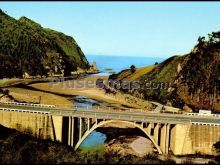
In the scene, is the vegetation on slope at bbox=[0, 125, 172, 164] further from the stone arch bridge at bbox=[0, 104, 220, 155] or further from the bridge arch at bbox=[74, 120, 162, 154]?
the stone arch bridge at bbox=[0, 104, 220, 155]

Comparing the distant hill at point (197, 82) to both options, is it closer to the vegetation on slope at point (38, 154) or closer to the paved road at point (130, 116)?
the paved road at point (130, 116)

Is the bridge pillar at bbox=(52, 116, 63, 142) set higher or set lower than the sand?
higher

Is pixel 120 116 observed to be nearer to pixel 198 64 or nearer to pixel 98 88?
pixel 198 64

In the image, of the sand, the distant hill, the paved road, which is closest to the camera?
the paved road

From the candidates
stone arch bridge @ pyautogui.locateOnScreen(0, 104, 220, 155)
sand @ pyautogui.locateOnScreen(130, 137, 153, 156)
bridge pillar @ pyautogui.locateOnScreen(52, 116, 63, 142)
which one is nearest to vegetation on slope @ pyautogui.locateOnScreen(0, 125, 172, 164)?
bridge pillar @ pyautogui.locateOnScreen(52, 116, 63, 142)

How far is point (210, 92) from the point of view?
442ft

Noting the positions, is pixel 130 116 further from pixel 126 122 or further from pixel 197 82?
pixel 197 82

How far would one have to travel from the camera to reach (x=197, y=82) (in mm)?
139625

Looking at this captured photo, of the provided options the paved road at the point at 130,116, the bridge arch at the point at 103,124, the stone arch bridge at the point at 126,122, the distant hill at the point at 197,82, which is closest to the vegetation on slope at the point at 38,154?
the bridge arch at the point at 103,124

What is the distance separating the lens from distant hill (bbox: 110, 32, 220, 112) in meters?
135

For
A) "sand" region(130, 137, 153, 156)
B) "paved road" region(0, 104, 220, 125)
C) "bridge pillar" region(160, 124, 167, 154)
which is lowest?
"sand" region(130, 137, 153, 156)

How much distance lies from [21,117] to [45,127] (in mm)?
5722

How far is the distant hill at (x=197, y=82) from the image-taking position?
443ft

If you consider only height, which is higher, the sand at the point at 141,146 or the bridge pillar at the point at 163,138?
the bridge pillar at the point at 163,138
